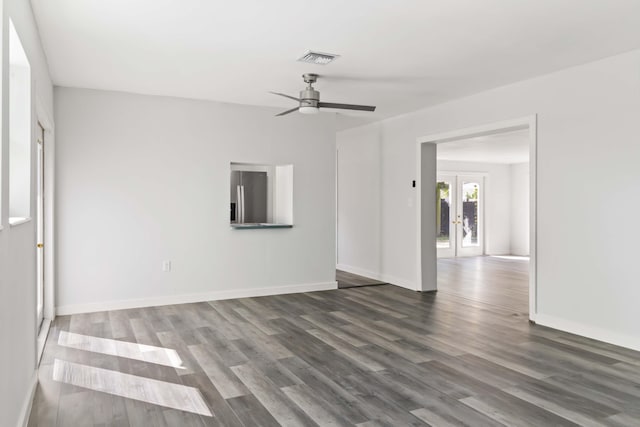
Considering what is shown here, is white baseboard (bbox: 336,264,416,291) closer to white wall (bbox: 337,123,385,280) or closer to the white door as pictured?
white wall (bbox: 337,123,385,280)

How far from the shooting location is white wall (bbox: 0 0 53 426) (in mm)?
2113

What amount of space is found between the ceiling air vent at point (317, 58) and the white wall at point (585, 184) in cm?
214

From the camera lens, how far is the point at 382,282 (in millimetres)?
7234

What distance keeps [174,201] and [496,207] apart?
29.9ft

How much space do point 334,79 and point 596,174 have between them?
2.64 metres

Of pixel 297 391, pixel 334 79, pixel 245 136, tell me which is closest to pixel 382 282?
pixel 245 136

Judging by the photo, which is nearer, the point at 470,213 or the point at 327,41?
the point at 327,41

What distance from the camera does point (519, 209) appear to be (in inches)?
486

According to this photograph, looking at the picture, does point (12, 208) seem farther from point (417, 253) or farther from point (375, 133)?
point (375, 133)

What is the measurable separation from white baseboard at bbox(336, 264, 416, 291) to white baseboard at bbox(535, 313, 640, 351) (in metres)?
2.11

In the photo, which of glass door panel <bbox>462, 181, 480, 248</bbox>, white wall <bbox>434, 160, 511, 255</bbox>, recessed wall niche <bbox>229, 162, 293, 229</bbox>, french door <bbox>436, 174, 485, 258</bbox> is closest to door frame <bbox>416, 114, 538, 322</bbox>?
recessed wall niche <bbox>229, 162, 293, 229</bbox>

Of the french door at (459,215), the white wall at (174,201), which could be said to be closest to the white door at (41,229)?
the white wall at (174,201)

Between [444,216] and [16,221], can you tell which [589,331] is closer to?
[16,221]

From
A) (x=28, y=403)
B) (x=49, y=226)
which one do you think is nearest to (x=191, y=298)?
(x=49, y=226)
